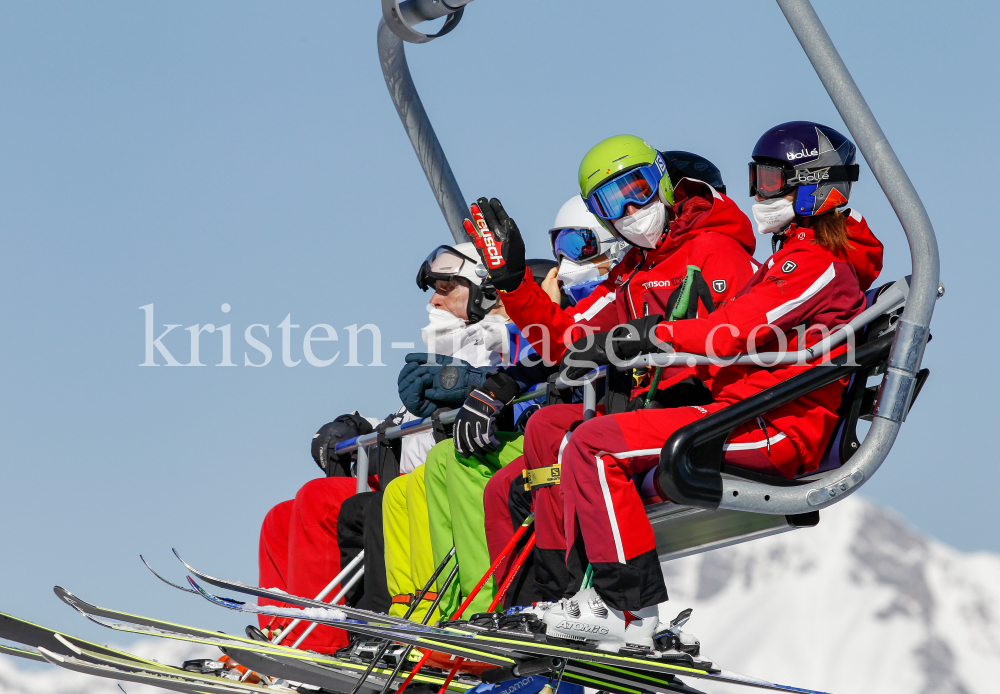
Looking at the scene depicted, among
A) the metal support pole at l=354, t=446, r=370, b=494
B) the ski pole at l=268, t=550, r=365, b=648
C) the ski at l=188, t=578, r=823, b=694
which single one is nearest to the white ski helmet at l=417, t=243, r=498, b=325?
the metal support pole at l=354, t=446, r=370, b=494

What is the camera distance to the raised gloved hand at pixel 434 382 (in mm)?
6398

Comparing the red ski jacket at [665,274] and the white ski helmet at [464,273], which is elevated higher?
the white ski helmet at [464,273]

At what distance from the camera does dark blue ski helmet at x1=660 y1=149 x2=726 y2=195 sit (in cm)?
559

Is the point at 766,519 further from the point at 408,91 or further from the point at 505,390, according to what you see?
the point at 408,91

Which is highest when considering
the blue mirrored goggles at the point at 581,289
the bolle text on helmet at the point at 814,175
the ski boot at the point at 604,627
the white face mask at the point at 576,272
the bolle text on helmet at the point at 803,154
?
the white face mask at the point at 576,272

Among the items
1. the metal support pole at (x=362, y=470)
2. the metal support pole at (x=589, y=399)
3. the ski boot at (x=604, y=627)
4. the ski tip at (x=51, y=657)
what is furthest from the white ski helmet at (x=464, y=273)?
the ski tip at (x=51, y=657)

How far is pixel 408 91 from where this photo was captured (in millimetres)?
7504

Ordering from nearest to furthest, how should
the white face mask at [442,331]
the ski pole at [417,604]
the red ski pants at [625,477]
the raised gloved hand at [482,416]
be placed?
the red ski pants at [625,477], the ski pole at [417,604], the raised gloved hand at [482,416], the white face mask at [442,331]

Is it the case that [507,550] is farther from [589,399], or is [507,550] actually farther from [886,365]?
[886,365]

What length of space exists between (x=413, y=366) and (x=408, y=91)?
1858 mm

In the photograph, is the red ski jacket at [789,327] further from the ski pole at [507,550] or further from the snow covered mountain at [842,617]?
the snow covered mountain at [842,617]

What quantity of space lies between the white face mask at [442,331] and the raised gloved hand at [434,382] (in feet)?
0.84

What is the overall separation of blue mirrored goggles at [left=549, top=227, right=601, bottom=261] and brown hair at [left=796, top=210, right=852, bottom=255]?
2.60 meters

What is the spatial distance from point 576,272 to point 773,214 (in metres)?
2.53
